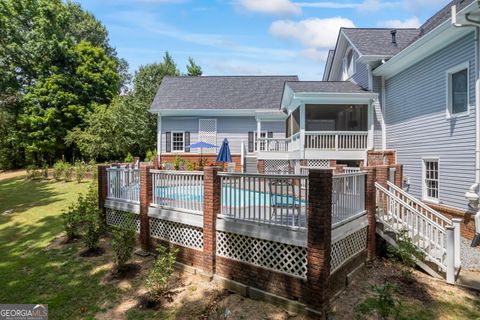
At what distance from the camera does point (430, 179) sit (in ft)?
32.8

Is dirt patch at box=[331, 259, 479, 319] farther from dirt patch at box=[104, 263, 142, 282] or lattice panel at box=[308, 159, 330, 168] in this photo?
lattice panel at box=[308, 159, 330, 168]

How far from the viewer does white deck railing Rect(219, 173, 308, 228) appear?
5.35 metres

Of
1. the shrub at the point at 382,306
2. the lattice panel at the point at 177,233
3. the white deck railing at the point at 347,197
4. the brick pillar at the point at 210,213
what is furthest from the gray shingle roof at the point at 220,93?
the shrub at the point at 382,306

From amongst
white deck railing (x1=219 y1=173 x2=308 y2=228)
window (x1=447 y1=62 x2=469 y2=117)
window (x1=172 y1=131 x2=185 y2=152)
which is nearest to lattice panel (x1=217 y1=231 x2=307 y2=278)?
white deck railing (x1=219 y1=173 x2=308 y2=228)

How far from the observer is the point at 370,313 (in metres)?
4.86

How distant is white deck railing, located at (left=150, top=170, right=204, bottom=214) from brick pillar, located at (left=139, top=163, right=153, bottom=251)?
0.12 metres

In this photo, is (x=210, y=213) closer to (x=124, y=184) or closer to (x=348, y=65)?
(x=124, y=184)

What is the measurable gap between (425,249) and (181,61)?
4352cm

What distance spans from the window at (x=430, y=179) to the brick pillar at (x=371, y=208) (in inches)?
169

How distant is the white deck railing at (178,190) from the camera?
664 centimetres

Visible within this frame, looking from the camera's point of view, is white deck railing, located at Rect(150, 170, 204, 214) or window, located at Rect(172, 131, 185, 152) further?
window, located at Rect(172, 131, 185, 152)

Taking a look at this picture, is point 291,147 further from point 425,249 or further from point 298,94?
point 425,249

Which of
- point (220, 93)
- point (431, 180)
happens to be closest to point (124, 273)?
point (431, 180)

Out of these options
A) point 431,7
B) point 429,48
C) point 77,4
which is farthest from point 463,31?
point 77,4
